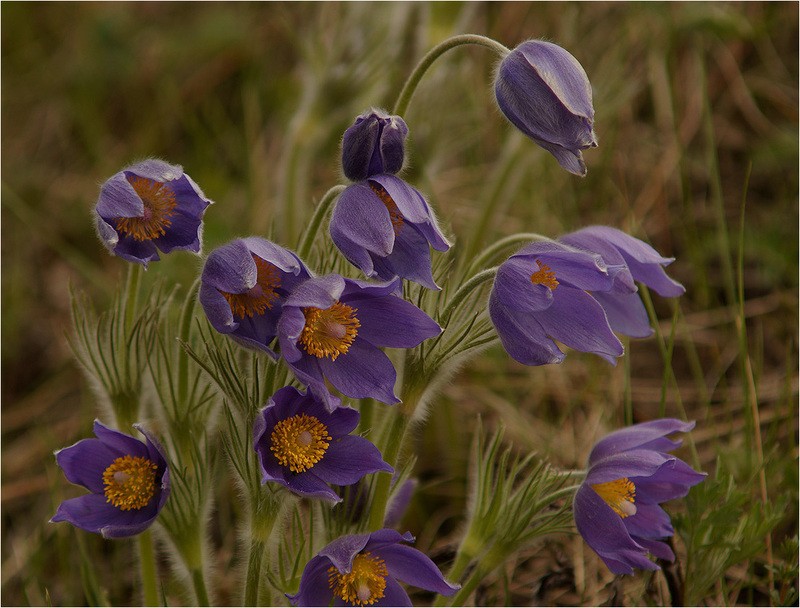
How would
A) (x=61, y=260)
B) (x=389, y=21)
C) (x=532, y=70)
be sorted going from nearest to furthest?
1. (x=532, y=70)
2. (x=389, y=21)
3. (x=61, y=260)

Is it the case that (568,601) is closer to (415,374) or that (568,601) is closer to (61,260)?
(415,374)

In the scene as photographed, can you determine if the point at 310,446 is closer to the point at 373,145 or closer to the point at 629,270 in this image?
the point at 373,145

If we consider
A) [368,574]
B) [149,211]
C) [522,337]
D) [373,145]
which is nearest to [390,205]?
[373,145]

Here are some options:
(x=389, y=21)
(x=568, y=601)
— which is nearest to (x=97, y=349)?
(x=568, y=601)

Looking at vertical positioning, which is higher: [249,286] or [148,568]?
[249,286]

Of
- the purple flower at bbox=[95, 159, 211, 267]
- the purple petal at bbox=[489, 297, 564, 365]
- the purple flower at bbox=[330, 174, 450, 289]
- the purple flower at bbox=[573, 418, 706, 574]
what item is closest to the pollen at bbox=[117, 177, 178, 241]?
the purple flower at bbox=[95, 159, 211, 267]

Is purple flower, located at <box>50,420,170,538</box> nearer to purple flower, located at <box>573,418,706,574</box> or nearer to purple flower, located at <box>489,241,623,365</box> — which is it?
purple flower, located at <box>489,241,623,365</box>
